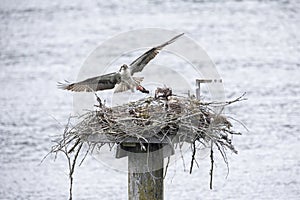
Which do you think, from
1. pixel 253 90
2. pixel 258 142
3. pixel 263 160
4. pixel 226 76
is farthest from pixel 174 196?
pixel 226 76

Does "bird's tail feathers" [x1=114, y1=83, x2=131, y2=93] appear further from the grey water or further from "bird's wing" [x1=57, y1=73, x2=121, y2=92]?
the grey water

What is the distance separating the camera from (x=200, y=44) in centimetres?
1390

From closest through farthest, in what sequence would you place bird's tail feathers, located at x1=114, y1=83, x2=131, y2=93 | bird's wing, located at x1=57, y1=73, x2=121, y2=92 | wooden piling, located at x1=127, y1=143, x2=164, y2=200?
wooden piling, located at x1=127, y1=143, x2=164, y2=200 → bird's wing, located at x1=57, y1=73, x2=121, y2=92 → bird's tail feathers, located at x1=114, y1=83, x2=131, y2=93

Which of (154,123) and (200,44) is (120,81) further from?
(200,44)

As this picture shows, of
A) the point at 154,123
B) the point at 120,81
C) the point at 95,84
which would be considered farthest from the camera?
the point at 120,81

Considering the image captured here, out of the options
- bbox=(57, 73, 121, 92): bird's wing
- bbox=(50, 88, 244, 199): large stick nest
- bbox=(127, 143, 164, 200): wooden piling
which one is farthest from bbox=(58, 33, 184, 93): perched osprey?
bbox=(127, 143, 164, 200): wooden piling

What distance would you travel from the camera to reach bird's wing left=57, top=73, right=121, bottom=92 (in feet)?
12.8

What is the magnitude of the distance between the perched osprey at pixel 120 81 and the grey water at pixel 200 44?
43 cm

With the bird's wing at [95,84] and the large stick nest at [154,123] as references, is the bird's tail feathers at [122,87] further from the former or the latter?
the large stick nest at [154,123]

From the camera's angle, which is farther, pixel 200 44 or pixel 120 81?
pixel 200 44

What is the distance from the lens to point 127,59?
506 inches

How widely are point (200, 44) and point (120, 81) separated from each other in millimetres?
9974

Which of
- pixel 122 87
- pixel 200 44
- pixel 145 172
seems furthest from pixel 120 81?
pixel 200 44

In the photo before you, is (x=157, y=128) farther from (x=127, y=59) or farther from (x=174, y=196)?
(x=127, y=59)
